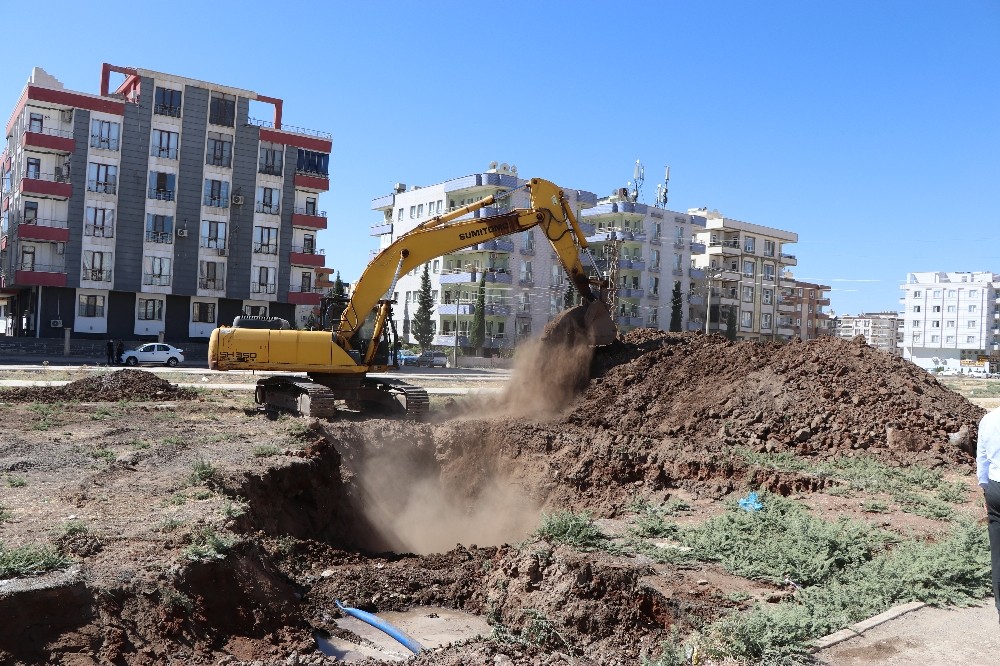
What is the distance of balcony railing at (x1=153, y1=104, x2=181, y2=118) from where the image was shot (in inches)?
2057

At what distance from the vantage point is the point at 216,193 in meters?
54.8

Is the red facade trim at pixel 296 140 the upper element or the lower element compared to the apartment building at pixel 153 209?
upper

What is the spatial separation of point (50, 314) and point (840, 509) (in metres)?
50.6

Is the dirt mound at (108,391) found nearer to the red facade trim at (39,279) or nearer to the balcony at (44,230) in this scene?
the red facade trim at (39,279)

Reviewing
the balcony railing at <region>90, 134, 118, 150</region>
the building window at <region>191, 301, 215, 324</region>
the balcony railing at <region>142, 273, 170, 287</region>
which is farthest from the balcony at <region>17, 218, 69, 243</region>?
the building window at <region>191, 301, 215, 324</region>

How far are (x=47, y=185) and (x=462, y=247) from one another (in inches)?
1554

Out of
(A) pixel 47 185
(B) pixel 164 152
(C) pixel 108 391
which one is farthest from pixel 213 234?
(C) pixel 108 391

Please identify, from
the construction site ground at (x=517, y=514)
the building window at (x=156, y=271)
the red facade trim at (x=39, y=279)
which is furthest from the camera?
the building window at (x=156, y=271)

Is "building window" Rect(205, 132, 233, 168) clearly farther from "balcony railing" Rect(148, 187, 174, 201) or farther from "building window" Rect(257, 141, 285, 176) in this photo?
"balcony railing" Rect(148, 187, 174, 201)

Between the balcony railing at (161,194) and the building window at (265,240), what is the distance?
5.89 m

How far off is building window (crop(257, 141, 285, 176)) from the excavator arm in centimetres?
3761

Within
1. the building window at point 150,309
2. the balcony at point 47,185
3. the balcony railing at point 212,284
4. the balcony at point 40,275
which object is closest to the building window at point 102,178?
the balcony at point 47,185

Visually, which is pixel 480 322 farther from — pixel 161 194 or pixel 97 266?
pixel 97 266

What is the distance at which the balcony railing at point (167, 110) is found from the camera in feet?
171
